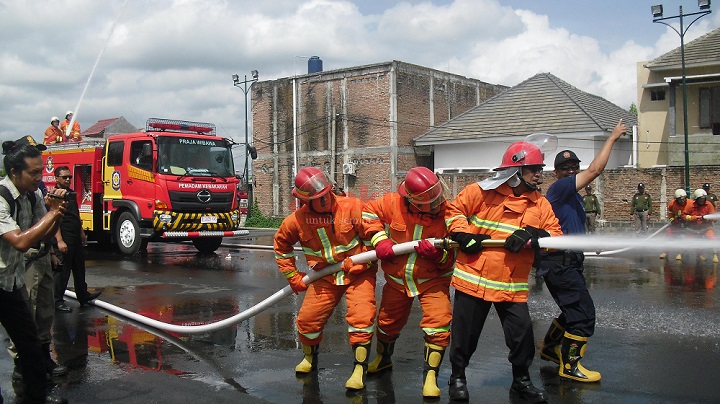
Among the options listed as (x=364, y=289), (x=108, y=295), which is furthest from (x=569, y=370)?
(x=108, y=295)

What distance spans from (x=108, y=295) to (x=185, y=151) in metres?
5.81

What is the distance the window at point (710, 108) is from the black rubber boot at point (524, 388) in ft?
78.0

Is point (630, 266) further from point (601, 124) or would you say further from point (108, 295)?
point (601, 124)

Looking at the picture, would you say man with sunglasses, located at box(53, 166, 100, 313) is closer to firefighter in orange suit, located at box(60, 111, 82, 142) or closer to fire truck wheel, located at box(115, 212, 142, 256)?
fire truck wheel, located at box(115, 212, 142, 256)

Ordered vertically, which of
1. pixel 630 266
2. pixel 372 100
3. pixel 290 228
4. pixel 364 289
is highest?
pixel 372 100

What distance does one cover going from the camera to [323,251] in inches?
207

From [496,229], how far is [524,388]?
1133 millimetres

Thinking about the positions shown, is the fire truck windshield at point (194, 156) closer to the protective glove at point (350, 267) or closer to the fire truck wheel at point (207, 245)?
the fire truck wheel at point (207, 245)

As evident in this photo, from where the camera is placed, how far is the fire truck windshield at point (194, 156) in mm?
14453

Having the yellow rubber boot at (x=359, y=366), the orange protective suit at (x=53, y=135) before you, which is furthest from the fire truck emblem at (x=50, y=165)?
the yellow rubber boot at (x=359, y=366)

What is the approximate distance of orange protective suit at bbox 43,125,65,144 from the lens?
17.3 metres

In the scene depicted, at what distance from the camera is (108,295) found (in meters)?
9.54

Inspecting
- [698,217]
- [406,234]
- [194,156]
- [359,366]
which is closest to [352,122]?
[194,156]

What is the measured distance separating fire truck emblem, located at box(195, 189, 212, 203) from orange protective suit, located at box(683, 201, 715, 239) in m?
10.0
